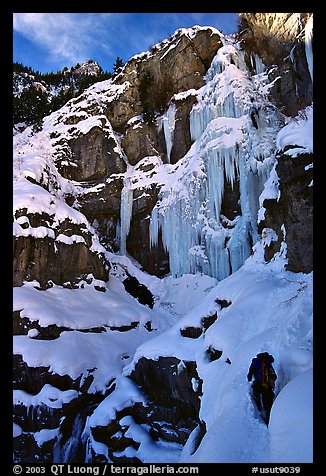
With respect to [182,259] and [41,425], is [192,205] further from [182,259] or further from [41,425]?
[41,425]

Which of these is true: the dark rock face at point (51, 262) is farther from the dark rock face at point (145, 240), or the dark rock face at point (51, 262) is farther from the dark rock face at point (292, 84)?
the dark rock face at point (292, 84)

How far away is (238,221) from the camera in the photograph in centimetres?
1446

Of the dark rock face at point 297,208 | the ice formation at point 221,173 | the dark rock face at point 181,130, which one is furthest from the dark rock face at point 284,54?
the dark rock face at point 297,208

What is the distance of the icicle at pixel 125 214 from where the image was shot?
18625 mm

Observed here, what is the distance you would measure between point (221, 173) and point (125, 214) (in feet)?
20.2

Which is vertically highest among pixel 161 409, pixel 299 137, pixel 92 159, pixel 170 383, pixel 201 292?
pixel 92 159

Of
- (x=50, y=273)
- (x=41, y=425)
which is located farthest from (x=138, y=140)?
(x=41, y=425)

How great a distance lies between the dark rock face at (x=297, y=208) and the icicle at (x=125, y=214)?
40.2 ft

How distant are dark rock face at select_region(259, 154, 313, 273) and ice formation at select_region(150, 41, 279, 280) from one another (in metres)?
6.73

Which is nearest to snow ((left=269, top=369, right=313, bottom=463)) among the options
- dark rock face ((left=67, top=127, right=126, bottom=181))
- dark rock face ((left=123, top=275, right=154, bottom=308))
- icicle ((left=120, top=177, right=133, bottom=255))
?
dark rock face ((left=123, top=275, right=154, bottom=308))

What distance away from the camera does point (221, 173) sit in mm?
14875

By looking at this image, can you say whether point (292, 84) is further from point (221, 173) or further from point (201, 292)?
point (201, 292)

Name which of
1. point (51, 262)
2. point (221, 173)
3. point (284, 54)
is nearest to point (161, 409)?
point (51, 262)

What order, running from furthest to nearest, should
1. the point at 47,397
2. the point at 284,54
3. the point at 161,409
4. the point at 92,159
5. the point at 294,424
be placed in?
the point at 92,159
the point at 284,54
the point at 47,397
the point at 161,409
the point at 294,424
